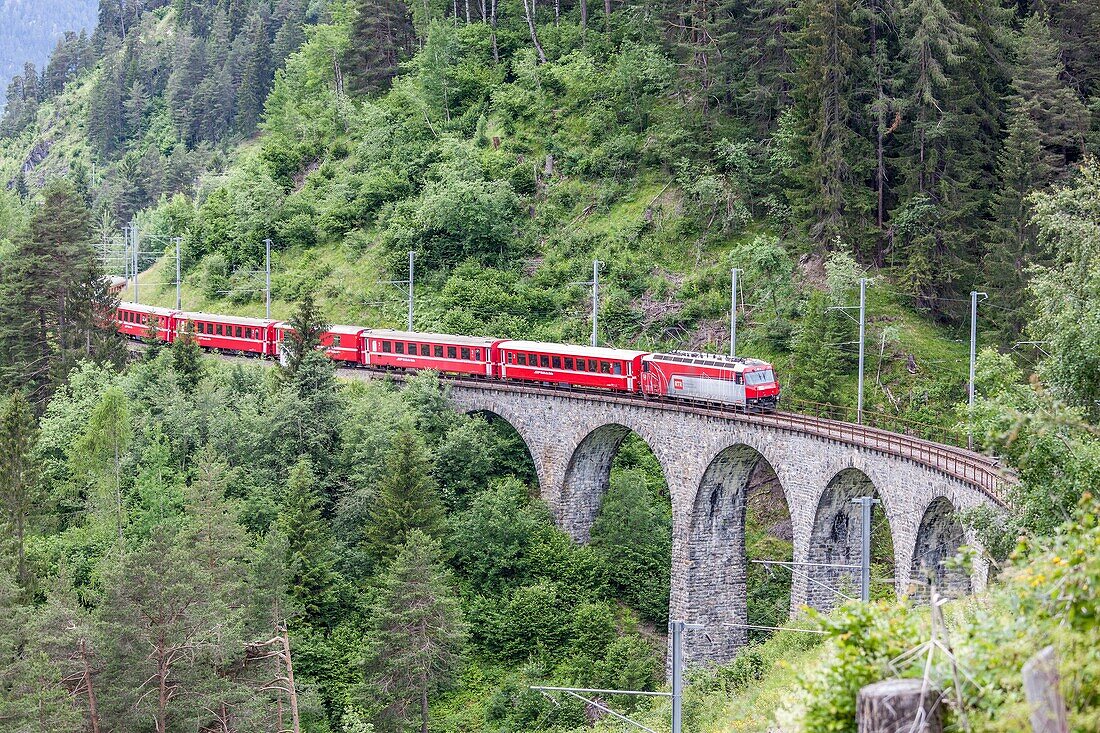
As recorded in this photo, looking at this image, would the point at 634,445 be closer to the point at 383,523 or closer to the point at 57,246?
the point at 383,523

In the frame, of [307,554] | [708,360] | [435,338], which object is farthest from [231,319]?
[708,360]

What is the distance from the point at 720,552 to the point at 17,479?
27.8 meters

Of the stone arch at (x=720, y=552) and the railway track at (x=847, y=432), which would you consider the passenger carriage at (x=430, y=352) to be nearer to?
the railway track at (x=847, y=432)

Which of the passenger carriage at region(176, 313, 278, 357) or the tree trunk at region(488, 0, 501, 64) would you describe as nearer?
the passenger carriage at region(176, 313, 278, 357)

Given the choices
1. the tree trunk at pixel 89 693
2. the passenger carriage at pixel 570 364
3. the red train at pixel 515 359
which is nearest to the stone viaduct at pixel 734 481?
the passenger carriage at pixel 570 364

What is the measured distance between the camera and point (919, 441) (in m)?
40.9

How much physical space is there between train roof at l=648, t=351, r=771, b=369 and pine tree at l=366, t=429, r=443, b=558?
983 cm

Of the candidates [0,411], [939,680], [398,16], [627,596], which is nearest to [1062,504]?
[939,680]

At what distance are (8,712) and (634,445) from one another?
106 ft

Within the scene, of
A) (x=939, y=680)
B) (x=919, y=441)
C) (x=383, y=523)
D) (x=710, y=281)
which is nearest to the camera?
(x=939, y=680)

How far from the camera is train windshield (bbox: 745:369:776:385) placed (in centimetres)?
4734

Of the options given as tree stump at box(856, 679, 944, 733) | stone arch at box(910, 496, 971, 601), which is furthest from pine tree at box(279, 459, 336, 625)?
tree stump at box(856, 679, 944, 733)

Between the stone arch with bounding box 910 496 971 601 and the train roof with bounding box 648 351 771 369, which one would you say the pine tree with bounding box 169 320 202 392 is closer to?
the train roof with bounding box 648 351 771 369

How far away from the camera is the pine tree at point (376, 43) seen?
92875 mm
